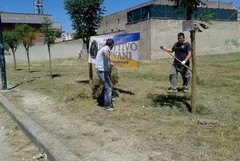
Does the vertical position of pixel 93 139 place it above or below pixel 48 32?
below

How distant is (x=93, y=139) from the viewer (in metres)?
5.68

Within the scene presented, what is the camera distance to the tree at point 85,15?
11164 mm

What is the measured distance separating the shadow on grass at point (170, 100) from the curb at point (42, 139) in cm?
292

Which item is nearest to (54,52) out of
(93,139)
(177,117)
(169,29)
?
(169,29)

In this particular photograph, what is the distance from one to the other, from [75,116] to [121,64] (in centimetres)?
266

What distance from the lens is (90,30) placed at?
11500 mm

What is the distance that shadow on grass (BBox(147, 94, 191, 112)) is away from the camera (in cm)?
800

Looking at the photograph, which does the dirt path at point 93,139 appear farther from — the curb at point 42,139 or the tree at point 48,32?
the tree at point 48,32

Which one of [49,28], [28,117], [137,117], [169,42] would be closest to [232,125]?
[137,117]

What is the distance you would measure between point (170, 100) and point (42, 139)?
3876 mm

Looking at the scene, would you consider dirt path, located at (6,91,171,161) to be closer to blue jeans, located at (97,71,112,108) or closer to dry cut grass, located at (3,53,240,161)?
dry cut grass, located at (3,53,240,161)

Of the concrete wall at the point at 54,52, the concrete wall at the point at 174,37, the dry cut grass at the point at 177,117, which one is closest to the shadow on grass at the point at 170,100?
the dry cut grass at the point at 177,117

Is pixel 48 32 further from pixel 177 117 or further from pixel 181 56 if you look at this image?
pixel 177 117

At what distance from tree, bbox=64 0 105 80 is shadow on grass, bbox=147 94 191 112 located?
3035 millimetres
